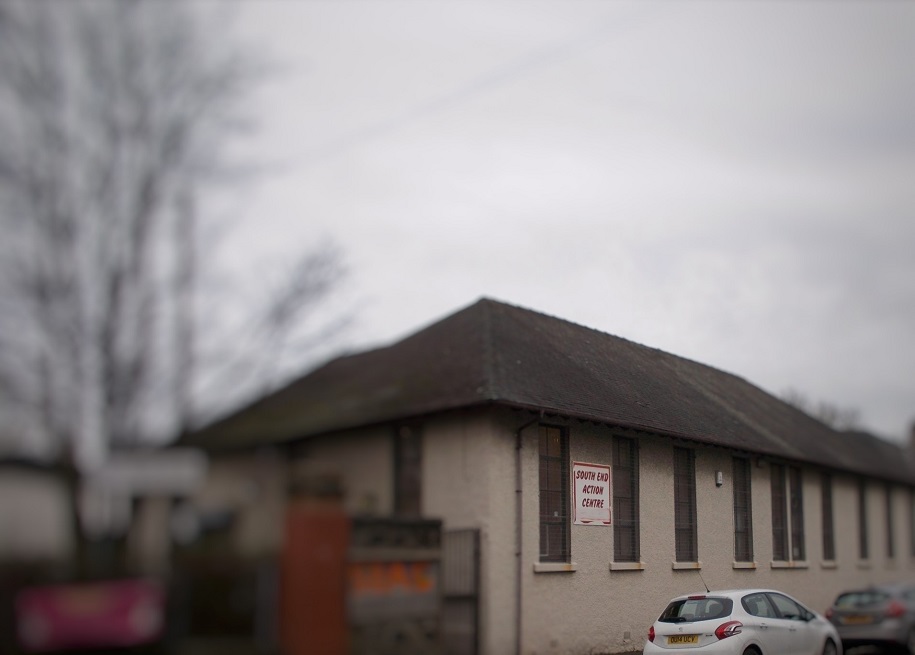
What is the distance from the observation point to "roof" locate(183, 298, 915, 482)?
17.3m

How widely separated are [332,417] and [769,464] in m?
13.2

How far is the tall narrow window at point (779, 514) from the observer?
2650cm

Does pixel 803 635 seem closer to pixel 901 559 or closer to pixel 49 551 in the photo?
pixel 49 551

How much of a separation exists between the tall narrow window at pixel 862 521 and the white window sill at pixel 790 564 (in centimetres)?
589

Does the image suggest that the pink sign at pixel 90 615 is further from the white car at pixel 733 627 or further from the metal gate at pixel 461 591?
the white car at pixel 733 627

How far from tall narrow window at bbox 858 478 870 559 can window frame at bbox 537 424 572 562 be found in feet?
59.9

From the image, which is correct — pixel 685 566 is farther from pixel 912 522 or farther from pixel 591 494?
pixel 912 522

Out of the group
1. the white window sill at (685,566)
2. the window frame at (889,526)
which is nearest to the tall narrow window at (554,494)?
the white window sill at (685,566)

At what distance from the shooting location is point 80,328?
482 inches

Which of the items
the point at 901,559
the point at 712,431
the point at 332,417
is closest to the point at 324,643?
the point at 332,417

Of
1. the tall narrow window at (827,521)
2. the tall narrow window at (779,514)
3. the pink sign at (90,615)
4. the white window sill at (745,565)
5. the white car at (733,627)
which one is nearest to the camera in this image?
the pink sign at (90,615)

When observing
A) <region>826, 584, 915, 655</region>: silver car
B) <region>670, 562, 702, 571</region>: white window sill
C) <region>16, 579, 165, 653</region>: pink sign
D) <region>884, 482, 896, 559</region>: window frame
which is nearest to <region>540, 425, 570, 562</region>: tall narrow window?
<region>670, 562, 702, 571</region>: white window sill

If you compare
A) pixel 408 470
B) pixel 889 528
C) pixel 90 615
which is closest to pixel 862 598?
pixel 408 470

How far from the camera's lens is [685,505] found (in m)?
22.3
